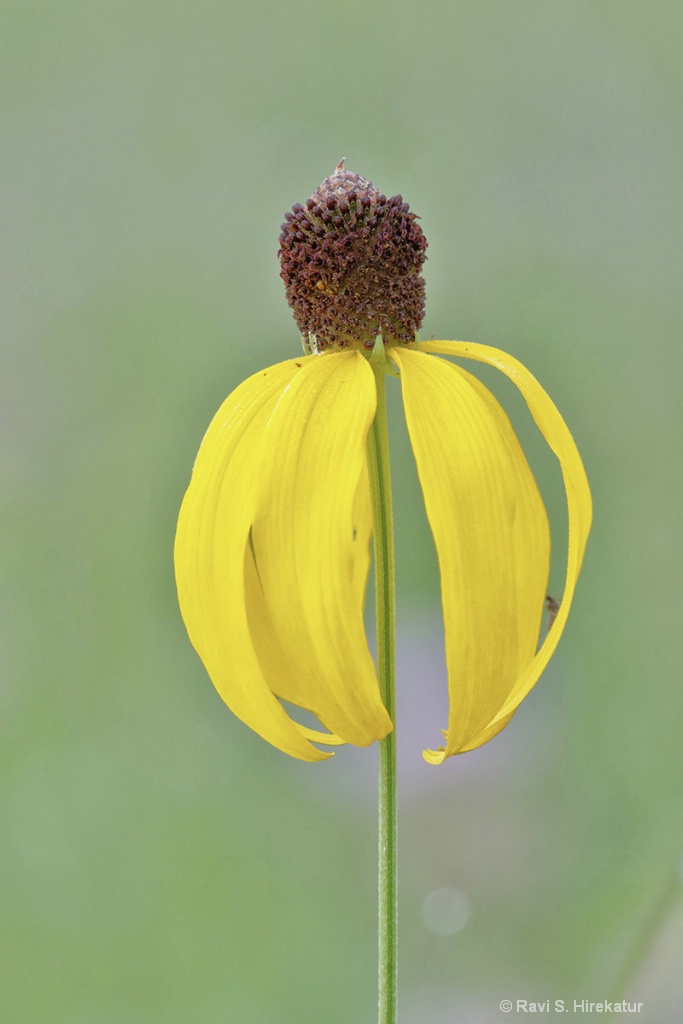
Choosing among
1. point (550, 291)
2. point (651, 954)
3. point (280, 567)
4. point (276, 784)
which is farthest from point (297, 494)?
point (550, 291)

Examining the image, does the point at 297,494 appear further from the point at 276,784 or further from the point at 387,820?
the point at 276,784

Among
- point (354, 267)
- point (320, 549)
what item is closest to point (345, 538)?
point (320, 549)

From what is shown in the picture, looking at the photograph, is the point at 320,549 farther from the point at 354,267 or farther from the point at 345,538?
the point at 354,267

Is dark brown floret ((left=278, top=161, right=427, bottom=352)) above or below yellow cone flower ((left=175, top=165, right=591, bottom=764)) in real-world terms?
above

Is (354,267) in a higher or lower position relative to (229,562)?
higher

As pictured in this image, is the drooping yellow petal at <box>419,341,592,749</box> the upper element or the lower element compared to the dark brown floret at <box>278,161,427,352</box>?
lower
